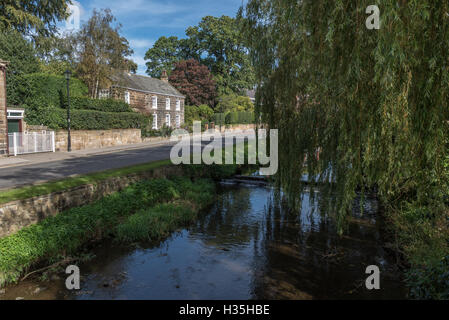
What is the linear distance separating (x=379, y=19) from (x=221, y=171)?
1452 cm

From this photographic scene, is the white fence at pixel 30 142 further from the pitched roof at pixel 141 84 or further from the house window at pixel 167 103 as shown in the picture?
the house window at pixel 167 103

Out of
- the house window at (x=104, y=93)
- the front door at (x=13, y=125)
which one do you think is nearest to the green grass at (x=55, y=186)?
the front door at (x=13, y=125)

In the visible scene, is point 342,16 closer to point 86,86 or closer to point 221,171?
point 221,171

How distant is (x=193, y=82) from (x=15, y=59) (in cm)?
2756

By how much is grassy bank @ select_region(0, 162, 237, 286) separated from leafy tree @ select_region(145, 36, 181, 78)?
49.9 meters

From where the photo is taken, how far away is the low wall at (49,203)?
8.16 metres

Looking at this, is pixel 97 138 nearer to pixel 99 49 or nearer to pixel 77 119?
pixel 77 119

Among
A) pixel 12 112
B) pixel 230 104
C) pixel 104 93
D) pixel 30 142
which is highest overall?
pixel 230 104

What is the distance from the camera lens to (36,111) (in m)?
24.0

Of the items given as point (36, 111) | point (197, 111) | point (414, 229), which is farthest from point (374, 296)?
point (197, 111)

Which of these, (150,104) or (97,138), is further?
(150,104)

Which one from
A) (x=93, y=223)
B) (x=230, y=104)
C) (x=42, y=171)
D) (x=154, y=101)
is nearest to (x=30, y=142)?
(x=42, y=171)

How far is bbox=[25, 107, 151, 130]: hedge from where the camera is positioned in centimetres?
2298

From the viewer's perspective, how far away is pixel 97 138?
2519 centimetres
